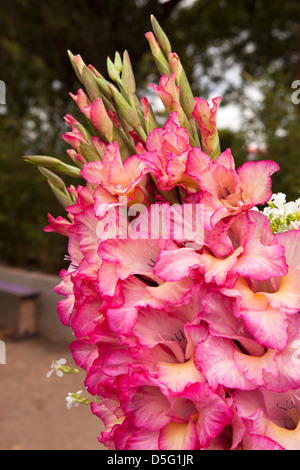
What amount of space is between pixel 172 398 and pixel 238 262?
0.61 feet

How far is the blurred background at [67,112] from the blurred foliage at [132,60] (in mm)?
15

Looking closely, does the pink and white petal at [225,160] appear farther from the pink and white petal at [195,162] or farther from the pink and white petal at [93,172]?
the pink and white petal at [93,172]

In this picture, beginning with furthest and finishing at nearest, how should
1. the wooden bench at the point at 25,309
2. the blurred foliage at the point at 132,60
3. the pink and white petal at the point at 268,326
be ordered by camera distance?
the wooden bench at the point at 25,309, the blurred foliage at the point at 132,60, the pink and white petal at the point at 268,326

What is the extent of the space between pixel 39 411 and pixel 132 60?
422 cm

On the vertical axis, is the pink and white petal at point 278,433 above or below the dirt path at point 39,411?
above

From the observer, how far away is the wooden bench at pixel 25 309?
548 centimetres

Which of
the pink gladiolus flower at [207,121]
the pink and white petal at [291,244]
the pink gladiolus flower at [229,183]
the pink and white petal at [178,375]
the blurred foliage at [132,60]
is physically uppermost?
the blurred foliage at [132,60]

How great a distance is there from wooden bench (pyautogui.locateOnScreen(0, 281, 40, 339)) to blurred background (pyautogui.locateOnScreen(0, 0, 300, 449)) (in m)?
0.13

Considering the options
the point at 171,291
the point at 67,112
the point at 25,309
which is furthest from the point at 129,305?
the point at 67,112

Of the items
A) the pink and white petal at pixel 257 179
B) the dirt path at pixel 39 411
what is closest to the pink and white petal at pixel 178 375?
the pink and white petal at pixel 257 179

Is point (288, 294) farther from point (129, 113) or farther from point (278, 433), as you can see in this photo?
point (129, 113)

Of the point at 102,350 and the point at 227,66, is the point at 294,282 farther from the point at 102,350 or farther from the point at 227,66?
the point at 227,66

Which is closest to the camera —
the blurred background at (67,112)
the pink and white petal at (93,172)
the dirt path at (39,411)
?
the pink and white petal at (93,172)
